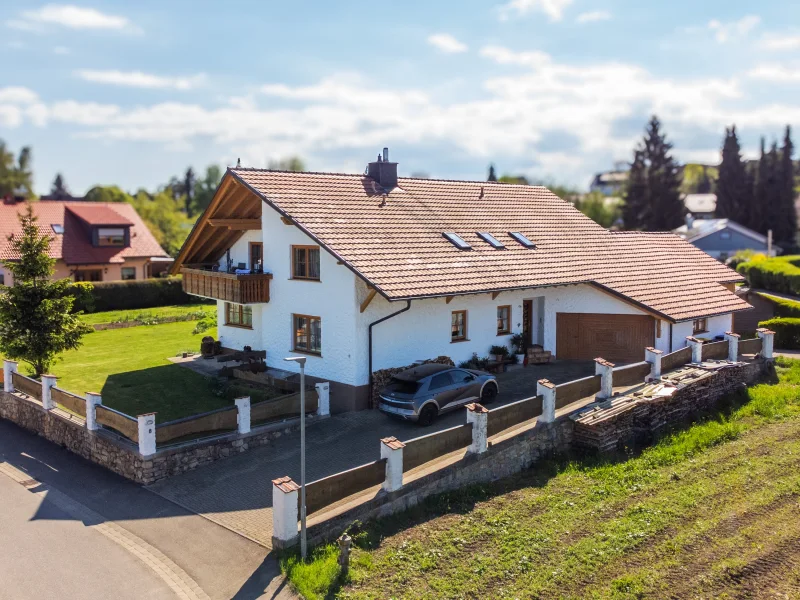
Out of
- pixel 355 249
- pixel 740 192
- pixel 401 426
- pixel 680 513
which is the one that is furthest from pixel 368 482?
pixel 740 192

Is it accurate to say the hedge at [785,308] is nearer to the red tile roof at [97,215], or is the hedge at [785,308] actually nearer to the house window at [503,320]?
the house window at [503,320]

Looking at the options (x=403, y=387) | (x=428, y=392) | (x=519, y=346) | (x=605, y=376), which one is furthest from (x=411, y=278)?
(x=519, y=346)

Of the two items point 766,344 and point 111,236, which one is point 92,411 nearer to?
point 766,344

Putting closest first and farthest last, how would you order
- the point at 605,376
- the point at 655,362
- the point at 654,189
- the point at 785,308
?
the point at 605,376 < the point at 655,362 < the point at 785,308 < the point at 654,189

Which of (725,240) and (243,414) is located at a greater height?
(725,240)

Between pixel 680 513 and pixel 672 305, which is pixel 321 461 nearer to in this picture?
pixel 680 513

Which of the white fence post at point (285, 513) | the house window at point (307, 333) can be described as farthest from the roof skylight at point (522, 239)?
the white fence post at point (285, 513)

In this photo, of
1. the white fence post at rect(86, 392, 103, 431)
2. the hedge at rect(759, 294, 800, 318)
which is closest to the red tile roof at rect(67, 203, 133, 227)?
the white fence post at rect(86, 392, 103, 431)
